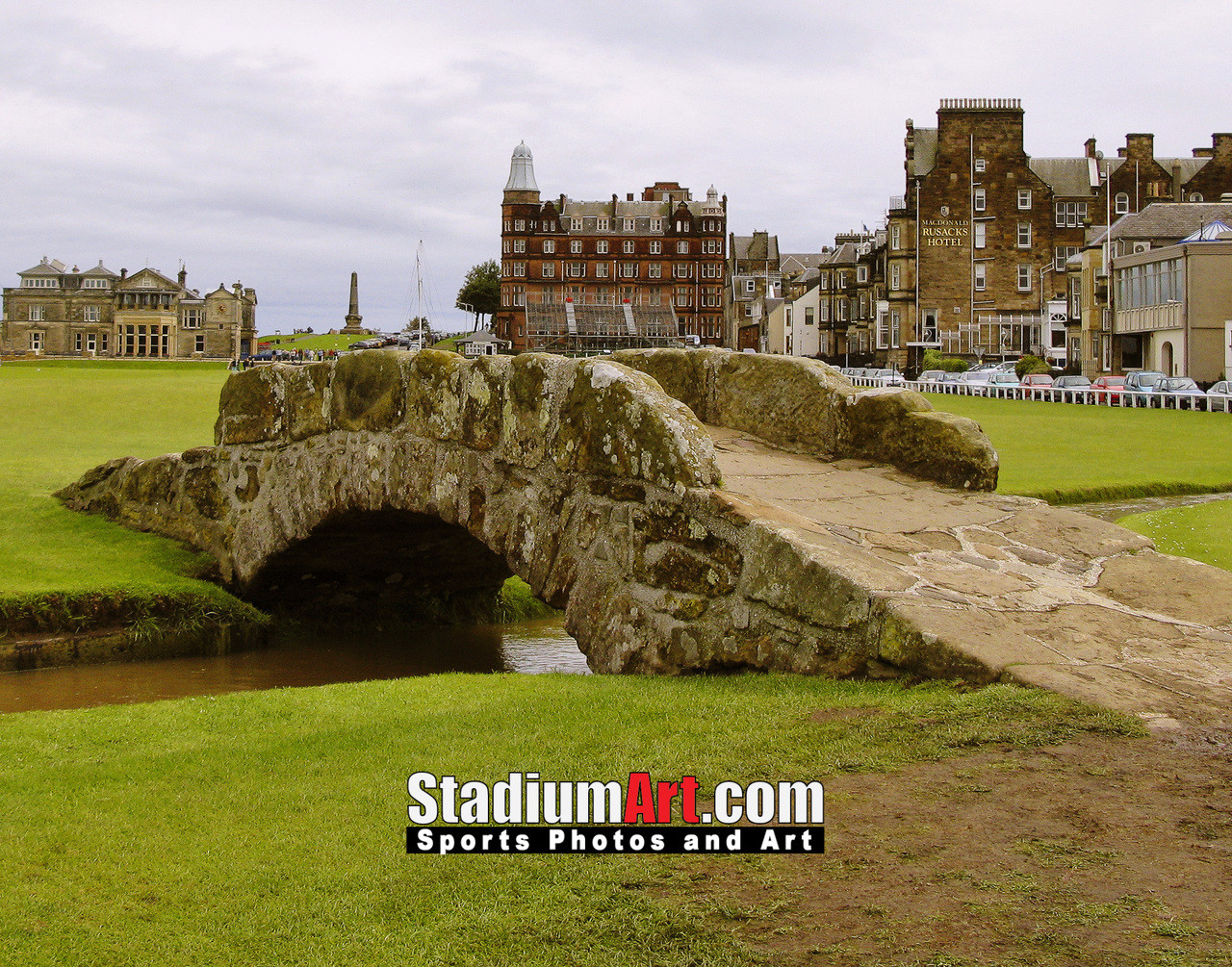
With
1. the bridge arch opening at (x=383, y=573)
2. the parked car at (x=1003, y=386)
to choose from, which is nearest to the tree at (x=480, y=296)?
the parked car at (x=1003, y=386)

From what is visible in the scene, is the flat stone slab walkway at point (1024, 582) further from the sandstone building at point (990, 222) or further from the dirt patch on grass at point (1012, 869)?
the sandstone building at point (990, 222)

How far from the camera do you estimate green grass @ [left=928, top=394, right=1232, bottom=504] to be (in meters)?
20.1

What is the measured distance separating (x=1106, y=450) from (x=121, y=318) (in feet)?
383

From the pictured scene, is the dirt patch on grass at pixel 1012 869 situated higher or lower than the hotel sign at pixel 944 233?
lower

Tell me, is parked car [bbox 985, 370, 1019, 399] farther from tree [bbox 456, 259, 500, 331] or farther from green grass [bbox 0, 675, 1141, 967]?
tree [bbox 456, 259, 500, 331]

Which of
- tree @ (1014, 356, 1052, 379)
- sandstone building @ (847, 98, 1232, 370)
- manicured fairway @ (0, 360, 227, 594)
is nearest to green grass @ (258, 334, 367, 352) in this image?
sandstone building @ (847, 98, 1232, 370)

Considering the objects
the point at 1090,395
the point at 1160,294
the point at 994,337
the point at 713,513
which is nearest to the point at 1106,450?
the point at 1090,395

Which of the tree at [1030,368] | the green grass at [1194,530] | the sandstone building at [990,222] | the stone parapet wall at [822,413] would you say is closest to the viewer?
the stone parapet wall at [822,413]

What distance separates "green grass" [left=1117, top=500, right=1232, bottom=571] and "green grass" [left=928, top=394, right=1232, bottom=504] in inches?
104

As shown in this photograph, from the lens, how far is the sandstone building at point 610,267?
395ft

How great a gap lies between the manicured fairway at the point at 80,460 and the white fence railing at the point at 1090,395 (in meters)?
18.5

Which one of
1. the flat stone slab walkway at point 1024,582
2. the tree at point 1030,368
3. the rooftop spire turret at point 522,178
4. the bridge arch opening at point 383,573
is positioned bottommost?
the bridge arch opening at point 383,573

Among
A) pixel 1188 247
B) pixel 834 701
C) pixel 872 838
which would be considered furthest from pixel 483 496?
pixel 1188 247

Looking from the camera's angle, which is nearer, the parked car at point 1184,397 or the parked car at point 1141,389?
the parked car at point 1184,397
